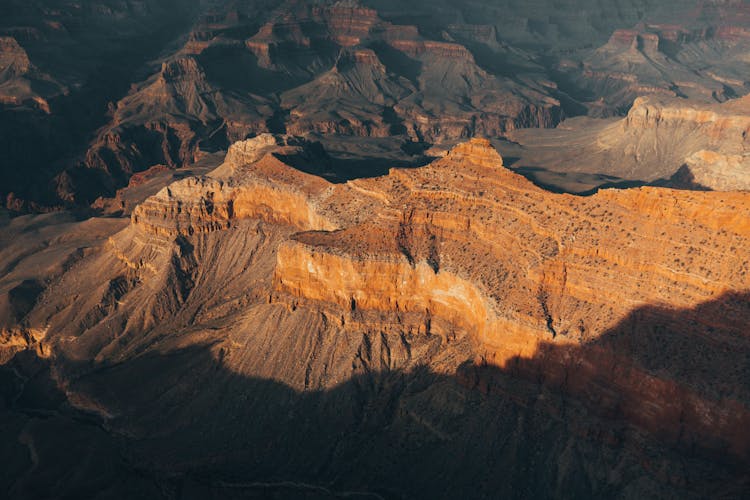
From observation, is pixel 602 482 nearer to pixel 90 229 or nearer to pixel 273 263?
pixel 273 263

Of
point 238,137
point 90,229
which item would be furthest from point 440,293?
point 238,137

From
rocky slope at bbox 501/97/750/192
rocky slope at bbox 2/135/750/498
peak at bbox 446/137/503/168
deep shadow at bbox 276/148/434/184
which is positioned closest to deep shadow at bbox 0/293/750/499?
rocky slope at bbox 2/135/750/498

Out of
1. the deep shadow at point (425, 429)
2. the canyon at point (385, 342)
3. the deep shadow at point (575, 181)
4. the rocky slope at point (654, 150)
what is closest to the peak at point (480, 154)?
the canyon at point (385, 342)

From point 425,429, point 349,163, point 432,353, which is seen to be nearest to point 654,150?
point 349,163

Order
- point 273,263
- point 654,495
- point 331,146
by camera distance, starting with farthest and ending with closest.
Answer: point 331,146
point 273,263
point 654,495

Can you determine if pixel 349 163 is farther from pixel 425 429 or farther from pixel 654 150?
pixel 425 429

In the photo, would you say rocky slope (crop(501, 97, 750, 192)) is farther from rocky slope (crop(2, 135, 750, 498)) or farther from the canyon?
rocky slope (crop(2, 135, 750, 498))
